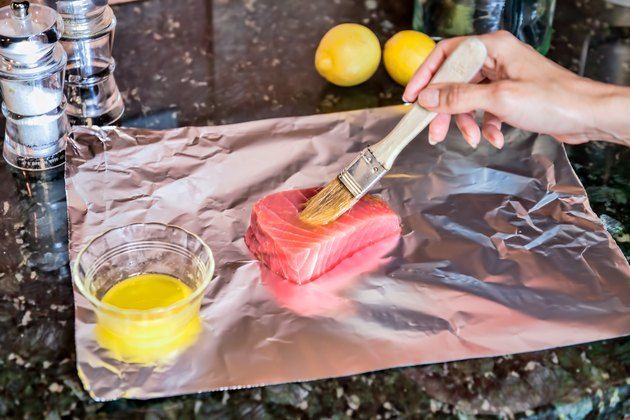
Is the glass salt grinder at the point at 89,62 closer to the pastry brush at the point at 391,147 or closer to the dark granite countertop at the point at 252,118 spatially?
the dark granite countertop at the point at 252,118

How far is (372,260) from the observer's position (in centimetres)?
111

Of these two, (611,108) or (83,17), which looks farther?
(83,17)

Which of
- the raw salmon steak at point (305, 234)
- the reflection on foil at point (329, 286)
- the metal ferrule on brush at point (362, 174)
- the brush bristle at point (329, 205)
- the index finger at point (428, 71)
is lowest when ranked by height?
the reflection on foil at point (329, 286)

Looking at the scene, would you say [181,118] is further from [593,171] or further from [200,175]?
[593,171]

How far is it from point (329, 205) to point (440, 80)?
208mm

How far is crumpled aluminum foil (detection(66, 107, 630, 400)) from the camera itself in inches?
38.0

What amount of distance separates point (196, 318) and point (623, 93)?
583mm

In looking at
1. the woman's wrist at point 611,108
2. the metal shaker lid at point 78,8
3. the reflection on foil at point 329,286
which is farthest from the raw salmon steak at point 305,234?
the metal shaker lid at point 78,8

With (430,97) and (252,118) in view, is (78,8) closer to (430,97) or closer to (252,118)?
(252,118)

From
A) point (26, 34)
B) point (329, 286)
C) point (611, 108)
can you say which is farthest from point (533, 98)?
point (26, 34)

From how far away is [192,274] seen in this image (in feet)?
3.40

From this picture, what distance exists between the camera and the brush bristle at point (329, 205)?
1.10 m

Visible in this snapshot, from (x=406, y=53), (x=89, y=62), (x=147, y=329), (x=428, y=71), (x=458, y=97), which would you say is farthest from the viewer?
(x=406, y=53)

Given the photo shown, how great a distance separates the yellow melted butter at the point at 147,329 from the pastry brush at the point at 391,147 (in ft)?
0.74
